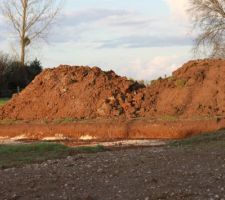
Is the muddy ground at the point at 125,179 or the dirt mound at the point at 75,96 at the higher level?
the dirt mound at the point at 75,96

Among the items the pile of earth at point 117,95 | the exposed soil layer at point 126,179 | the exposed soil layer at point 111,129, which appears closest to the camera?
the exposed soil layer at point 126,179

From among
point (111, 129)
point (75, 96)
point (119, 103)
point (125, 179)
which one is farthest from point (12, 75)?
point (125, 179)

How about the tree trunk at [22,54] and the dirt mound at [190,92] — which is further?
the tree trunk at [22,54]

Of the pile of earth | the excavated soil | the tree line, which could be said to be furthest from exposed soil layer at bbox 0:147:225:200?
the tree line

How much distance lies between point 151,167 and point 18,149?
23.5ft

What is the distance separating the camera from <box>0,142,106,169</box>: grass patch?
14.2 metres

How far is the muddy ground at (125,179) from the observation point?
9.16m

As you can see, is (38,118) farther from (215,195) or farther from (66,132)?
(215,195)

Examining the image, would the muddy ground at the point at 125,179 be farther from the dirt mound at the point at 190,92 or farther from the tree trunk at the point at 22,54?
the tree trunk at the point at 22,54

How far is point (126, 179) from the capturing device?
1003 cm

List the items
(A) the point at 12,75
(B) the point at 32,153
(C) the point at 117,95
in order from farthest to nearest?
(A) the point at 12,75 → (C) the point at 117,95 → (B) the point at 32,153

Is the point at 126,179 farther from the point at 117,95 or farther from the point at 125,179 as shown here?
the point at 117,95

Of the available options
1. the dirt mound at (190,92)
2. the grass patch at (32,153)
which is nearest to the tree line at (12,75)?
the dirt mound at (190,92)

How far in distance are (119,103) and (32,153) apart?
17892 mm
